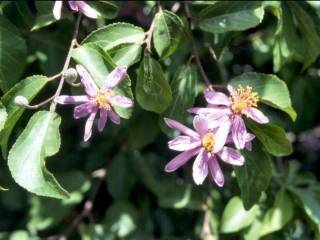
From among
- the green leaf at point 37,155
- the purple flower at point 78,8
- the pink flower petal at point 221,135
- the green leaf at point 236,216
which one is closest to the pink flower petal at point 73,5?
the purple flower at point 78,8

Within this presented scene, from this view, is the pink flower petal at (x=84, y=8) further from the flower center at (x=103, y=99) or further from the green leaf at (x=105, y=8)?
the flower center at (x=103, y=99)

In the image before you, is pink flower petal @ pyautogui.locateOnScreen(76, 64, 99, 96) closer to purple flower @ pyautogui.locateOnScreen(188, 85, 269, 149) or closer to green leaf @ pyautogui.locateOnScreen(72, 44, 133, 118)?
green leaf @ pyautogui.locateOnScreen(72, 44, 133, 118)

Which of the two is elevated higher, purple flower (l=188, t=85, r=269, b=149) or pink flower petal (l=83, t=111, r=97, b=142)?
pink flower petal (l=83, t=111, r=97, b=142)

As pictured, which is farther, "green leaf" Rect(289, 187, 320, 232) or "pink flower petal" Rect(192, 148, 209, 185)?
"green leaf" Rect(289, 187, 320, 232)

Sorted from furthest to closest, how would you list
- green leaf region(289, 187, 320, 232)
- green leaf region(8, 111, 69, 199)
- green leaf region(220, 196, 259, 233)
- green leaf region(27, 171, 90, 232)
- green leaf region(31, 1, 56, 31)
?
green leaf region(27, 171, 90, 232), green leaf region(220, 196, 259, 233), green leaf region(289, 187, 320, 232), green leaf region(31, 1, 56, 31), green leaf region(8, 111, 69, 199)

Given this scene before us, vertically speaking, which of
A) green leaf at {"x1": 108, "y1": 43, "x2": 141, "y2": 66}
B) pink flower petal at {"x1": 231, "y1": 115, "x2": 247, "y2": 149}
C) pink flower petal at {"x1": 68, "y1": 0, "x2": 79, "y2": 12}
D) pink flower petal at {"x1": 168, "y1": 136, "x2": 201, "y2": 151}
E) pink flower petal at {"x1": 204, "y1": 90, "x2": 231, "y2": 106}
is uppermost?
pink flower petal at {"x1": 68, "y1": 0, "x2": 79, "y2": 12}

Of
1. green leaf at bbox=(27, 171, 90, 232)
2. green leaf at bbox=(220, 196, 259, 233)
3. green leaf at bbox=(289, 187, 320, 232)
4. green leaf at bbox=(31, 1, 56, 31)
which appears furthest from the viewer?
green leaf at bbox=(27, 171, 90, 232)

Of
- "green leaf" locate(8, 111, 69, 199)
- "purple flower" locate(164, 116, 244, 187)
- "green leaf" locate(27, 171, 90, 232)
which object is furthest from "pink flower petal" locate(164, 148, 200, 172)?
"green leaf" locate(27, 171, 90, 232)
